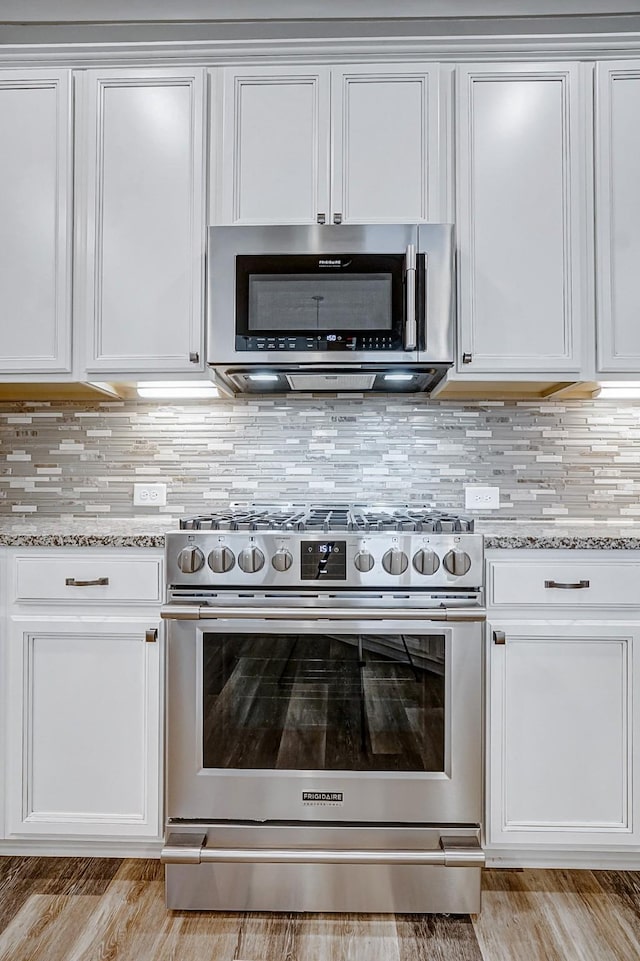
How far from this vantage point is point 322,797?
5.20 feet

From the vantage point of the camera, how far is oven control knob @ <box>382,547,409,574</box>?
156cm

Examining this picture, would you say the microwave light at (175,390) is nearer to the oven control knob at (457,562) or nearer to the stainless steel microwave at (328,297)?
the stainless steel microwave at (328,297)

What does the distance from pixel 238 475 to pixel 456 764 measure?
1.21 m

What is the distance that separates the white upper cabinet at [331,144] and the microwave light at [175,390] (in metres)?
0.54

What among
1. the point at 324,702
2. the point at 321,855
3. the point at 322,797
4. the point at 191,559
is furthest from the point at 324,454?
the point at 321,855

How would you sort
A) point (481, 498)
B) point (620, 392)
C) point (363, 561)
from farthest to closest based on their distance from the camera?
point (481, 498) → point (620, 392) → point (363, 561)

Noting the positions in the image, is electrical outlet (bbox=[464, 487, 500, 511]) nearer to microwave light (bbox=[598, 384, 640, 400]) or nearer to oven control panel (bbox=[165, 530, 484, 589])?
microwave light (bbox=[598, 384, 640, 400])

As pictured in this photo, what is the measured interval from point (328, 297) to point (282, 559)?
81 centimetres

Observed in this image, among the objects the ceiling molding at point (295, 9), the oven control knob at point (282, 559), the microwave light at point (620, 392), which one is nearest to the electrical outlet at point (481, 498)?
the microwave light at point (620, 392)

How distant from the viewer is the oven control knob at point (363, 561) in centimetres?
157

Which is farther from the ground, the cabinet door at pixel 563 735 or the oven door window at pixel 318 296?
the oven door window at pixel 318 296

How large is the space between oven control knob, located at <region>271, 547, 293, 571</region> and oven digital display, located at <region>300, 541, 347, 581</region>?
35mm

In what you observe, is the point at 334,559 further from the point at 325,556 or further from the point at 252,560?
the point at 252,560

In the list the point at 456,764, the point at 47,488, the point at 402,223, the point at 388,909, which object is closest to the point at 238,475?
the point at 47,488
